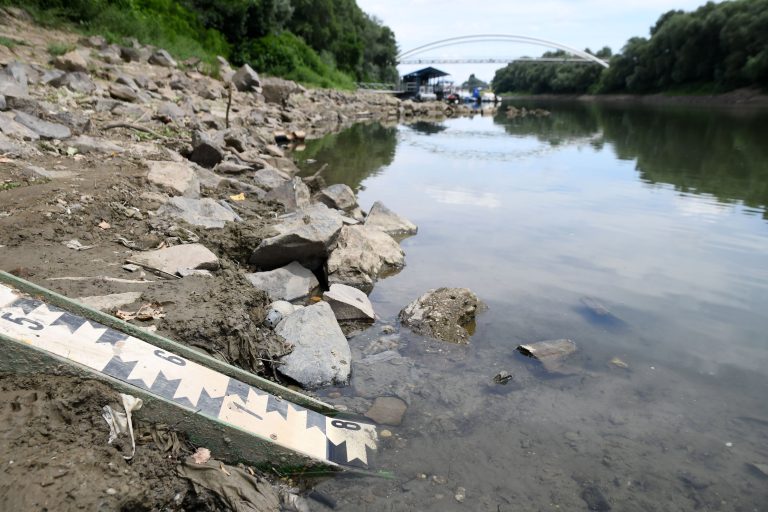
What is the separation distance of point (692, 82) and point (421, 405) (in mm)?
62086

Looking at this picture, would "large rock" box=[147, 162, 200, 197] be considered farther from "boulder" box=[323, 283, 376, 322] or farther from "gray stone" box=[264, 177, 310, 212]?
"boulder" box=[323, 283, 376, 322]

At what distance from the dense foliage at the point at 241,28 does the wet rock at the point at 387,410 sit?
56.9 feet

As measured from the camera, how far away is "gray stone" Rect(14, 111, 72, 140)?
23.5 ft

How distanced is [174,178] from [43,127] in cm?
224

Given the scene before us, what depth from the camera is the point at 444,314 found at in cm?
487

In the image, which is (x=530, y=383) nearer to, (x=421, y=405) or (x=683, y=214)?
(x=421, y=405)

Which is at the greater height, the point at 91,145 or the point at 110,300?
the point at 91,145

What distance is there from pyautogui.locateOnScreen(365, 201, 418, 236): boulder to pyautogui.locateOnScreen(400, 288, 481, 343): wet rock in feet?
8.84

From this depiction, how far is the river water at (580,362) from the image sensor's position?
3035 mm

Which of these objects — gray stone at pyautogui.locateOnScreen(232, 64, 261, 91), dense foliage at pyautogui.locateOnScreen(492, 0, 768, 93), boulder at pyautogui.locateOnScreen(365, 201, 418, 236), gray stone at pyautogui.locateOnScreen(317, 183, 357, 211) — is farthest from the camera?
dense foliage at pyautogui.locateOnScreen(492, 0, 768, 93)

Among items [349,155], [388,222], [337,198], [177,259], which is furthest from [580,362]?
[349,155]

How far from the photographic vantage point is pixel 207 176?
773cm

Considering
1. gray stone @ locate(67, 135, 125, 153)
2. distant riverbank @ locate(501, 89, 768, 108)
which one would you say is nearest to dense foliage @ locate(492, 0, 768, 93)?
distant riverbank @ locate(501, 89, 768, 108)

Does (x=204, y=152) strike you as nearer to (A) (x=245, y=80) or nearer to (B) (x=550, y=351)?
(B) (x=550, y=351)
